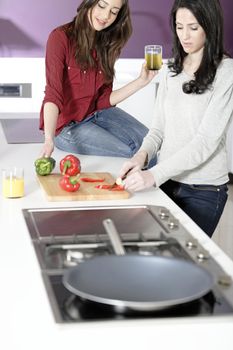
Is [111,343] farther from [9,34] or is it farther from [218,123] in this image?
[9,34]

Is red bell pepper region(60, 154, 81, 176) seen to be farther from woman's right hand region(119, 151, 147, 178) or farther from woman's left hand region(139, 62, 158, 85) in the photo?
woman's left hand region(139, 62, 158, 85)

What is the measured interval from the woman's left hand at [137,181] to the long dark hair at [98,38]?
3.09 feet

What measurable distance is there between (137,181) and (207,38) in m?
0.54

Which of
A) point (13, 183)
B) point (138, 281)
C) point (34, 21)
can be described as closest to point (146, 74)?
point (13, 183)

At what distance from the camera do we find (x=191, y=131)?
2359 millimetres

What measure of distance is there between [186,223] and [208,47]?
2.45ft

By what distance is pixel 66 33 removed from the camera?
2.90 metres

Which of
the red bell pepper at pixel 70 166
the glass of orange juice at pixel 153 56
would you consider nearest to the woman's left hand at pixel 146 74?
the glass of orange juice at pixel 153 56

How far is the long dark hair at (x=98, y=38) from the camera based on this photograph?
9.48 feet

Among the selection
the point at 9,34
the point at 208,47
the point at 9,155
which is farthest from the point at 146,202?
the point at 9,34

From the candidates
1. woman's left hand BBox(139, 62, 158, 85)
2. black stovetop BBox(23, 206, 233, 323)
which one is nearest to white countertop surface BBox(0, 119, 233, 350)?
black stovetop BBox(23, 206, 233, 323)

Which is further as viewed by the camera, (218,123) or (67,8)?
(67,8)

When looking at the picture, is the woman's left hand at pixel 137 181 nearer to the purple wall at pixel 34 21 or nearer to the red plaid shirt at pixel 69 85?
the red plaid shirt at pixel 69 85

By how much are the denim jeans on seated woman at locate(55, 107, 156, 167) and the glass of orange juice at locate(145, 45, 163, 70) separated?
0.30 meters
